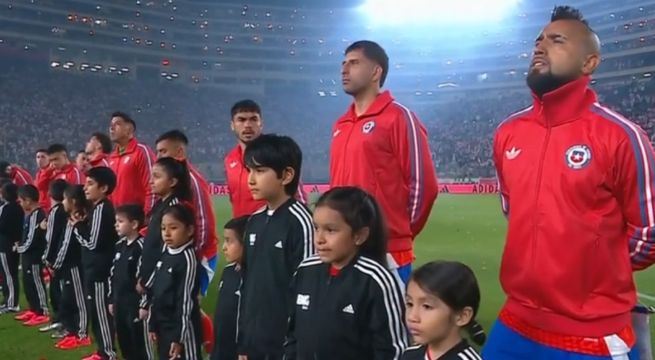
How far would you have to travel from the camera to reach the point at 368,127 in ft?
14.4

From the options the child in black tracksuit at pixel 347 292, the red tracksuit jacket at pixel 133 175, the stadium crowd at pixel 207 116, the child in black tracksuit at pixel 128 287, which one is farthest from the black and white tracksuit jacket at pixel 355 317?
the stadium crowd at pixel 207 116

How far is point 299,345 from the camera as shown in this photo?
3.13 meters

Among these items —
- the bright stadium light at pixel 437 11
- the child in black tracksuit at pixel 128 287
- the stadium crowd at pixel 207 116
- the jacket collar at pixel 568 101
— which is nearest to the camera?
the jacket collar at pixel 568 101

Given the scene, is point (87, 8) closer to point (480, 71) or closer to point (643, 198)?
point (480, 71)

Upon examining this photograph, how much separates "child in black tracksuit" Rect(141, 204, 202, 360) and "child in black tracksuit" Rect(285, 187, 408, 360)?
1.87 meters

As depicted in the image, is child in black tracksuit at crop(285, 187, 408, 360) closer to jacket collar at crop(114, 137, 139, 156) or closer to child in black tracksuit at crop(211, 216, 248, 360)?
child in black tracksuit at crop(211, 216, 248, 360)

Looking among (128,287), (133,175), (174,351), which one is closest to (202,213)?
(128,287)

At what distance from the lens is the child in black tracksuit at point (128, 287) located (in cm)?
577

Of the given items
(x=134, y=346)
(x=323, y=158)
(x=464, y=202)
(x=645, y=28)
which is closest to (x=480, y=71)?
(x=645, y=28)

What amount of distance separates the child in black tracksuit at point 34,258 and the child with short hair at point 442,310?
267 inches

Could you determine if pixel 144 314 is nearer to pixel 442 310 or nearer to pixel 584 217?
pixel 442 310

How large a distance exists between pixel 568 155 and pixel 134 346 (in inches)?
167

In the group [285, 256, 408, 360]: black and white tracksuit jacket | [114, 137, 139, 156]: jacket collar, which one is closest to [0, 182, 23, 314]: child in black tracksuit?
[114, 137, 139, 156]: jacket collar

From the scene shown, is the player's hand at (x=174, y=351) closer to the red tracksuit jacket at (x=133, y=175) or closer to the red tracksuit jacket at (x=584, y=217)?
the red tracksuit jacket at (x=133, y=175)
